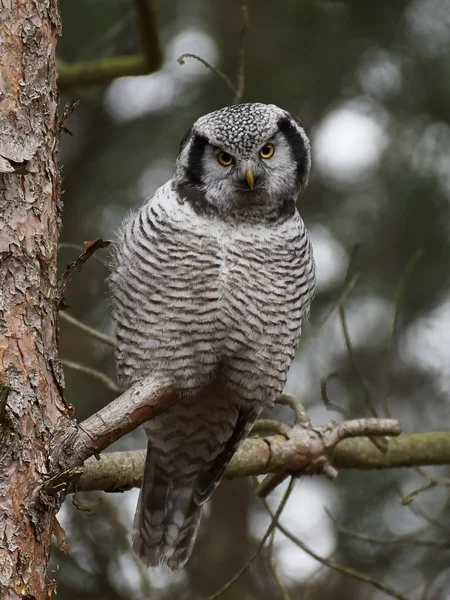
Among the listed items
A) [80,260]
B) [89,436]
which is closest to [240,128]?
[80,260]

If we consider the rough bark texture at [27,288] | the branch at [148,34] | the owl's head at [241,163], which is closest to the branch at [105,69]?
the branch at [148,34]

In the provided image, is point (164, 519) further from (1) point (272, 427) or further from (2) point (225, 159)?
(2) point (225, 159)

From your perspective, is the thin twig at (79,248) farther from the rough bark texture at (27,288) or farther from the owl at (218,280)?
the rough bark texture at (27,288)

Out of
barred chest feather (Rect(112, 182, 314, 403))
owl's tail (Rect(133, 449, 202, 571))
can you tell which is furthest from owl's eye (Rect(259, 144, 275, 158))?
owl's tail (Rect(133, 449, 202, 571))

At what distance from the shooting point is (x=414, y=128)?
568cm

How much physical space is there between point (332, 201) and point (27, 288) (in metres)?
3.98

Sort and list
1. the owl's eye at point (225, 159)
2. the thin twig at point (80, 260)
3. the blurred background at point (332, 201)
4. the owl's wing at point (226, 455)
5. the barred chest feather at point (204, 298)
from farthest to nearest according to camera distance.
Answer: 1. the blurred background at point (332, 201)
2. the owl's wing at point (226, 455)
3. the owl's eye at point (225, 159)
4. the barred chest feather at point (204, 298)
5. the thin twig at point (80, 260)

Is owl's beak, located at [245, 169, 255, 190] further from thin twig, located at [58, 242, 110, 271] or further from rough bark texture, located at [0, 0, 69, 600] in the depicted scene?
rough bark texture, located at [0, 0, 69, 600]

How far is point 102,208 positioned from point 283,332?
98.0 inches

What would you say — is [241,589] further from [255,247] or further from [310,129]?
[310,129]

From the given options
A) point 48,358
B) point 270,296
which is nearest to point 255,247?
point 270,296

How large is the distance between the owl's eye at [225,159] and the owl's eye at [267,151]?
0.13m

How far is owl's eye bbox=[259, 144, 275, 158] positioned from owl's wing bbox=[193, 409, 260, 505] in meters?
1.07

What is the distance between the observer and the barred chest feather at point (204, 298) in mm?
3238
